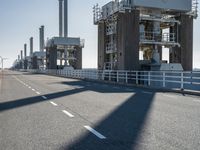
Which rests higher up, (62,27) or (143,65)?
(62,27)

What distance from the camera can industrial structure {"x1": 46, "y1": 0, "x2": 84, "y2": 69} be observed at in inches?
3533

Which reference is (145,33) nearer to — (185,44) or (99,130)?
(185,44)

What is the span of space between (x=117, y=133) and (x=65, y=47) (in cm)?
8443

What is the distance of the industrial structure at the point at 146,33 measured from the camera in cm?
4194

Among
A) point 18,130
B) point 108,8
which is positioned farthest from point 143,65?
point 18,130

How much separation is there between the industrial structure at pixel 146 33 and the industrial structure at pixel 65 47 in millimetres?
40316

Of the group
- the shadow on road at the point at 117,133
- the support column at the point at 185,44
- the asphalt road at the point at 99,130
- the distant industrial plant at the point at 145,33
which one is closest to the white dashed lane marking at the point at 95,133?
the asphalt road at the point at 99,130

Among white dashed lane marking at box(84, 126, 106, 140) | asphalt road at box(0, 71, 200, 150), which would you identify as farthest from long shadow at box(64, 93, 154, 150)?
A: white dashed lane marking at box(84, 126, 106, 140)

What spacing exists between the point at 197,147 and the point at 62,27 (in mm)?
87668

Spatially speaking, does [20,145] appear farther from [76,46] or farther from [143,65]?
[76,46]

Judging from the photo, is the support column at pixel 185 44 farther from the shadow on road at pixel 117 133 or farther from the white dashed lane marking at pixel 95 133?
the white dashed lane marking at pixel 95 133

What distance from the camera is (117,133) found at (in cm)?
833

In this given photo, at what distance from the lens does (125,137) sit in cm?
783

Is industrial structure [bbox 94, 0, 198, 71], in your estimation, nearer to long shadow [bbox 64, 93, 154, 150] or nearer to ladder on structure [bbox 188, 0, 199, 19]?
ladder on structure [bbox 188, 0, 199, 19]
